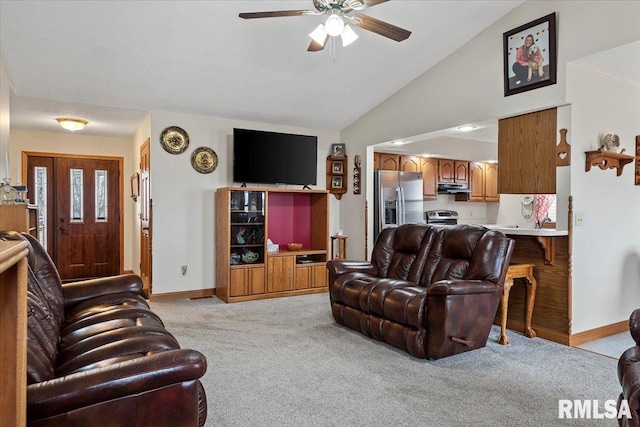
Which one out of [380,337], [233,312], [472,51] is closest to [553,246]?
[380,337]

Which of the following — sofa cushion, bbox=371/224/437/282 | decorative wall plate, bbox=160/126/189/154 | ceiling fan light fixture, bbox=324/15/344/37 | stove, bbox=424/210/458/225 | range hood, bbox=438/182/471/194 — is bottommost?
sofa cushion, bbox=371/224/437/282

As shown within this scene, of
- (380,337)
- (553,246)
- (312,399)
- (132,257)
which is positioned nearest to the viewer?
(312,399)

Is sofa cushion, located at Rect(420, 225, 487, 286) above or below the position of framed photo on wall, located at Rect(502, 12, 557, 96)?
below

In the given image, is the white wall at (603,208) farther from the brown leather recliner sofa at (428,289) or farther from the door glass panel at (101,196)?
the door glass panel at (101,196)

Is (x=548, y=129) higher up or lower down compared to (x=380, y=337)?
higher up

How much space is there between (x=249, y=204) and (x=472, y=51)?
3.25 meters

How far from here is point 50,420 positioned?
49.9 inches

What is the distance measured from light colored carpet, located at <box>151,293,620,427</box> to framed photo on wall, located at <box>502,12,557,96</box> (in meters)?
2.40

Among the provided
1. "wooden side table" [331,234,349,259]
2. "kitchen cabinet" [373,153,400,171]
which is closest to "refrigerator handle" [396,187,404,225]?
"kitchen cabinet" [373,153,400,171]

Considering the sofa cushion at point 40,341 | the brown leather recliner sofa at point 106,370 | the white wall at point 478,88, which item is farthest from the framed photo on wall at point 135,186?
the sofa cushion at point 40,341

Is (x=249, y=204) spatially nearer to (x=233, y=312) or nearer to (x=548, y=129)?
(x=233, y=312)

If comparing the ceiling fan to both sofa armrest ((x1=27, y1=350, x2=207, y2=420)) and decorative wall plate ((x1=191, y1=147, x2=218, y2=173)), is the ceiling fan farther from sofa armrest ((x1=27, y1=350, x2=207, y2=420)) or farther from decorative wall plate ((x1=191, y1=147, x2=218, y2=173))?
decorative wall plate ((x1=191, y1=147, x2=218, y2=173))

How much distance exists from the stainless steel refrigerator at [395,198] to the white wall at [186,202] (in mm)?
2216

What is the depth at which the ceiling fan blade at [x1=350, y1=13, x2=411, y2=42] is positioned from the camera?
2896mm
